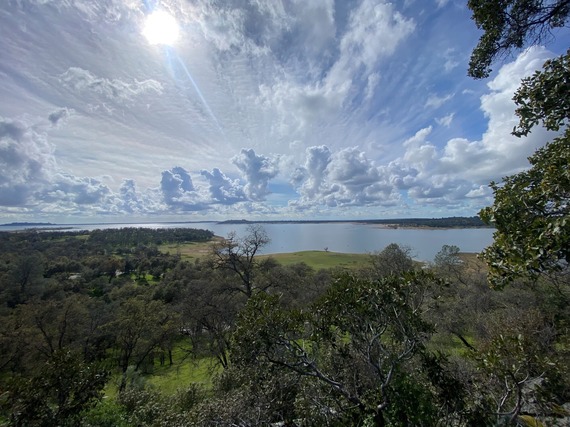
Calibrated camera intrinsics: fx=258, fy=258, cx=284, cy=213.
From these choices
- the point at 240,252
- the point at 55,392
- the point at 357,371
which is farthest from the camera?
the point at 240,252

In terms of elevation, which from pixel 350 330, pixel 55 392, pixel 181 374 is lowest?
pixel 181 374

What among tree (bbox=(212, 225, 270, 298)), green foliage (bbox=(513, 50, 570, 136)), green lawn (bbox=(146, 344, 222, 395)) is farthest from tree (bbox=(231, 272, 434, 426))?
green lawn (bbox=(146, 344, 222, 395))

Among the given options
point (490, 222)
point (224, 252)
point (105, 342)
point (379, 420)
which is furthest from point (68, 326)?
point (490, 222)

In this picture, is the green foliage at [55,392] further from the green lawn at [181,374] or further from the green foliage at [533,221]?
the green lawn at [181,374]

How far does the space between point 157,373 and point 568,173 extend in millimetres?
31668

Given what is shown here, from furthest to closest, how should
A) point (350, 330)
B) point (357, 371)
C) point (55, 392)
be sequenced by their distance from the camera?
point (357, 371) → point (55, 392) → point (350, 330)

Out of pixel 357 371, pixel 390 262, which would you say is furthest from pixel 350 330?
pixel 390 262

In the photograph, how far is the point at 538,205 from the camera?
3.69 metres

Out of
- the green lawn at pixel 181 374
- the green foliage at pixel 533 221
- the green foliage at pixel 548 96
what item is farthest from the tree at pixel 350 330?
the green lawn at pixel 181 374

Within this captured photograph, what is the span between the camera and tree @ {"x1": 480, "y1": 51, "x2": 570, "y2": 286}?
3238 mm

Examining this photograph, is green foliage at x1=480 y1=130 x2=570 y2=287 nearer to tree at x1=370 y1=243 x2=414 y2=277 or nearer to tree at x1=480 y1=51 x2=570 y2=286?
tree at x1=480 y1=51 x2=570 y2=286

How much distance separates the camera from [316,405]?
6562mm

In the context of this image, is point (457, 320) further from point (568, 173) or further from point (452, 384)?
point (568, 173)

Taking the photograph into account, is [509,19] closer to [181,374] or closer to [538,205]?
[538,205]
